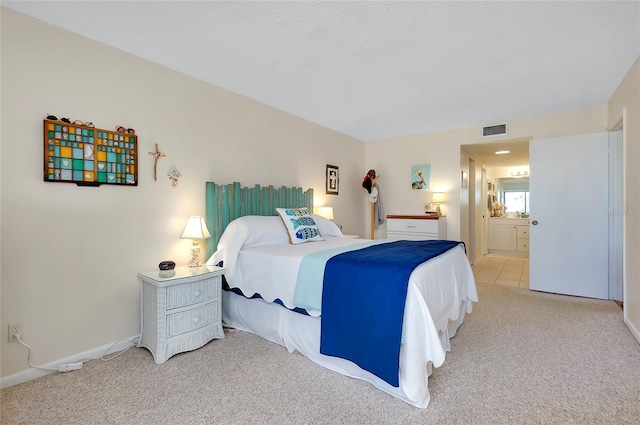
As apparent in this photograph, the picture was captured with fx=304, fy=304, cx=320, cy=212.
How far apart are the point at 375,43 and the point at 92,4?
1892 mm

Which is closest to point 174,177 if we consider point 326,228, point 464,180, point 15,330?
point 15,330

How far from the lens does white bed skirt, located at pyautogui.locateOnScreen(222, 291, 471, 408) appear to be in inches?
64.2

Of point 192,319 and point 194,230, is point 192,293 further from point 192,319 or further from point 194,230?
point 194,230

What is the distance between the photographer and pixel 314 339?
2.17m

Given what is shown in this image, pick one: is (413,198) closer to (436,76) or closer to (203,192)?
(436,76)

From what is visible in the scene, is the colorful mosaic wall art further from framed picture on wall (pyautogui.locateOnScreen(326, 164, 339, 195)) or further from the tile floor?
the tile floor

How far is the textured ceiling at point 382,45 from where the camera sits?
6.38ft

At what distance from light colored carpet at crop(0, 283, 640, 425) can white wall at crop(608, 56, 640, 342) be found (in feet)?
1.24

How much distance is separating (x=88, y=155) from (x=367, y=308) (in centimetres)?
224

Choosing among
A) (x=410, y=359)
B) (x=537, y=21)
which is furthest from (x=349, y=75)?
(x=410, y=359)

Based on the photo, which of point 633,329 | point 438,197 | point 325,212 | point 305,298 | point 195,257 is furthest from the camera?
point 438,197

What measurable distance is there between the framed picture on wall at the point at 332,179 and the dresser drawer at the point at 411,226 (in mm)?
1061

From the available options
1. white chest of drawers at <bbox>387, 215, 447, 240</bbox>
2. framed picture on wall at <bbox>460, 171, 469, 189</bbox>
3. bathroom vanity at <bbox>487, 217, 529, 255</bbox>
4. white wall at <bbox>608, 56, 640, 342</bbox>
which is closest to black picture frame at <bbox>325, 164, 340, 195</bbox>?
white chest of drawers at <bbox>387, 215, 447, 240</bbox>

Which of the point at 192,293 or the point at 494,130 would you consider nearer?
the point at 192,293
